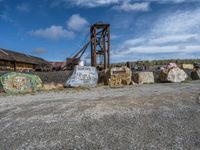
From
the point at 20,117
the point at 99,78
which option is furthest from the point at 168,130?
the point at 99,78

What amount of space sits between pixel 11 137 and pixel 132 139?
317cm

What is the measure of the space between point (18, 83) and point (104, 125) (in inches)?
407

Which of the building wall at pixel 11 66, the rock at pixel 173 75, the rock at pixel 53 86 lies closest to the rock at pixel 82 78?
the rock at pixel 53 86

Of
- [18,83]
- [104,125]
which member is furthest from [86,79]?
[104,125]

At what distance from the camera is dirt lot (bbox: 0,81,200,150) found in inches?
205

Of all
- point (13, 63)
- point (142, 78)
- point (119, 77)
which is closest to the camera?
point (119, 77)

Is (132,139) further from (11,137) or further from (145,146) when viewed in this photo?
(11,137)

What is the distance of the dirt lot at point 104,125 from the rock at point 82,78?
798 cm

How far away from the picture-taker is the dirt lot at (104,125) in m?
5.21

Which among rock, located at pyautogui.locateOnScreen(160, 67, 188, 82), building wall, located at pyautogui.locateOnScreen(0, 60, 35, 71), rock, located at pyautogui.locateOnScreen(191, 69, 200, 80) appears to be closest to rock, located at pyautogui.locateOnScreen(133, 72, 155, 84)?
rock, located at pyautogui.locateOnScreen(160, 67, 188, 82)

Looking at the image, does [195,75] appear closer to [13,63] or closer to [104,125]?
[104,125]

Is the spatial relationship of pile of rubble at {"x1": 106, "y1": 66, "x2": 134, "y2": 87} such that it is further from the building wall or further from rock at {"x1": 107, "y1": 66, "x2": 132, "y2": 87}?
the building wall

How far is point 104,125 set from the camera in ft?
20.3

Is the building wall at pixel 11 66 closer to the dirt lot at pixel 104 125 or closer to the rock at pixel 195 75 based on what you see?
the dirt lot at pixel 104 125
